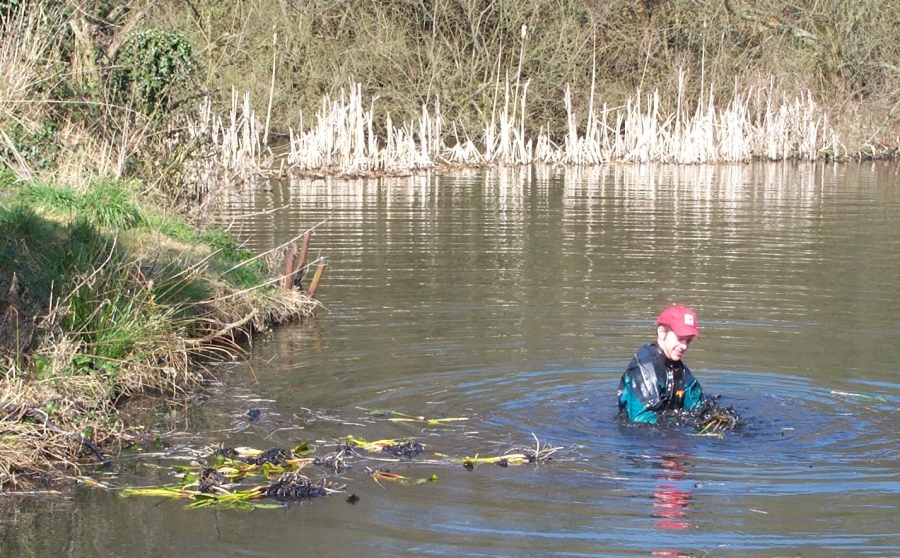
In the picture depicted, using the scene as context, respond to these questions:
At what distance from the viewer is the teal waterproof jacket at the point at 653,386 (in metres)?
8.42

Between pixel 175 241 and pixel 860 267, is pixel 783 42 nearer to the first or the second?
pixel 860 267

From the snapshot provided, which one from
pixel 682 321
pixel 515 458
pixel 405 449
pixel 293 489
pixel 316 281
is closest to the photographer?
pixel 293 489

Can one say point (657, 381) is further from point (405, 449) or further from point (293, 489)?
point (293, 489)

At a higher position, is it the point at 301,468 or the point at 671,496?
the point at 301,468

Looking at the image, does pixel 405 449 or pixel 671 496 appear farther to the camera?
pixel 405 449

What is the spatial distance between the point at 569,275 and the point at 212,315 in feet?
17.5

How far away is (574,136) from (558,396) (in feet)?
78.4

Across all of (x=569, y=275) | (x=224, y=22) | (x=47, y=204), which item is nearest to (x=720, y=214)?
(x=569, y=275)

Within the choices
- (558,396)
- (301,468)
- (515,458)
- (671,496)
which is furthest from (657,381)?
(301,468)

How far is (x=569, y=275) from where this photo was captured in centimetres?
1499

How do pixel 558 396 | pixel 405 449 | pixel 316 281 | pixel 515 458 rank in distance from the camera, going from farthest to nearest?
pixel 316 281 → pixel 558 396 → pixel 405 449 → pixel 515 458

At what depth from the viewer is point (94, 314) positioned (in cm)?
911

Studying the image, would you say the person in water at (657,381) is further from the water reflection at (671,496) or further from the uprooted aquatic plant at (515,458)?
the uprooted aquatic plant at (515,458)

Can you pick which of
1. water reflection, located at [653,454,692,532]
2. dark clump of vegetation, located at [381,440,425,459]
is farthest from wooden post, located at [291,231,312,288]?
water reflection, located at [653,454,692,532]
